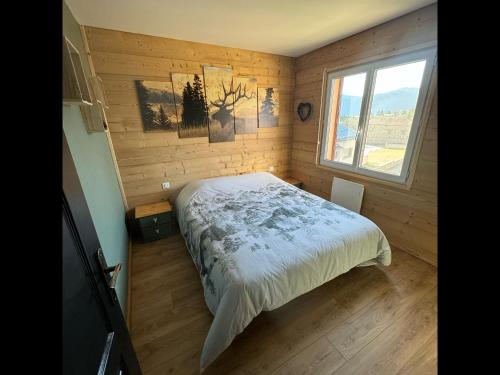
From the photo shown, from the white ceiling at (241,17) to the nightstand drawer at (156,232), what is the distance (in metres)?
2.24

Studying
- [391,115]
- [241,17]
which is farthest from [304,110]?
[241,17]

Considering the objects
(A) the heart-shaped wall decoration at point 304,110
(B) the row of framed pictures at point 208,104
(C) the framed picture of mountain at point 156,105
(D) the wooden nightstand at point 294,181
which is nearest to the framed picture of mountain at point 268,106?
(B) the row of framed pictures at point 208,104

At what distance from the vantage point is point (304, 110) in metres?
3.33

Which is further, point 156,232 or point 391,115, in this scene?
point 156,232

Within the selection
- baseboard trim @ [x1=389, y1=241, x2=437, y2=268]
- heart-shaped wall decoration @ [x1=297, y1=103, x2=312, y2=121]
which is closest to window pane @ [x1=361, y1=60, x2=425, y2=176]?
baseboard trim @ [x1=389, y1=241, x2=437, y2=268]

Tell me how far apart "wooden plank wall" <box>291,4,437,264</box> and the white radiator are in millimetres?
75

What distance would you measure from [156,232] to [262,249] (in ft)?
5.43

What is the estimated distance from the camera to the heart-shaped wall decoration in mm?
3249

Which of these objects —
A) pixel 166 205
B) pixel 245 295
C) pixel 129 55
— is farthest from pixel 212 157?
pixel 245 295

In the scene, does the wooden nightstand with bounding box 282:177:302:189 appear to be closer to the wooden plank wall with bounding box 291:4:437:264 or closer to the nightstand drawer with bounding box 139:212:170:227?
the wooden plank wall with bounding box 291:4:437:264

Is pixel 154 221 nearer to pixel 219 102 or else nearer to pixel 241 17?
pixel 219 102

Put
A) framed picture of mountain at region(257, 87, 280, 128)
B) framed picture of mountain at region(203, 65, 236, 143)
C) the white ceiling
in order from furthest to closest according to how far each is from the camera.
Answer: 1. framed picture of mountain at region(257, 87, 280, 128)
2. framed picture of mountain at region(203, 65, 236, 143)
3. the white ceiling
